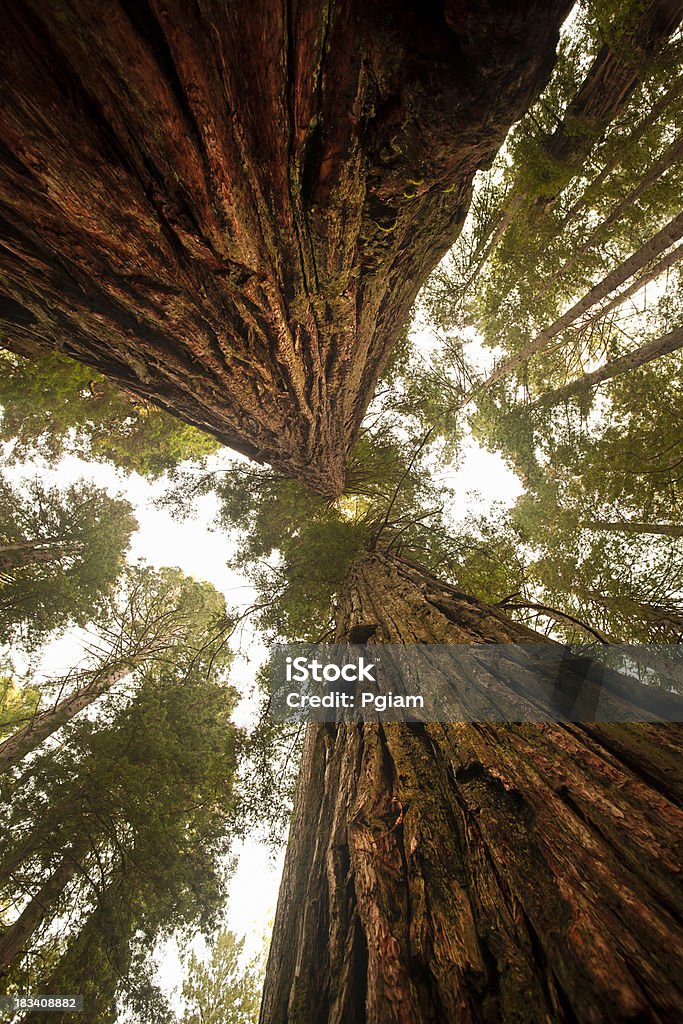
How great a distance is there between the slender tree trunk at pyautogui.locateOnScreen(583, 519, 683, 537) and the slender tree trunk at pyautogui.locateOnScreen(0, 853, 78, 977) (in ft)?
30.9

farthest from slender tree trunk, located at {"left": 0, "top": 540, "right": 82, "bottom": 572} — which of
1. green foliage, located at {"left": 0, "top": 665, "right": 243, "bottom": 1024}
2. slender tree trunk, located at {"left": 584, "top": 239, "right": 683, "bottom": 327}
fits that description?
slender tree trunk, located at {"left": 584, "top": 239, "right": 683, "bottom": 327}

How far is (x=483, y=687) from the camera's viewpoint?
1.85 metres

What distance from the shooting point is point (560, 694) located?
170 cm

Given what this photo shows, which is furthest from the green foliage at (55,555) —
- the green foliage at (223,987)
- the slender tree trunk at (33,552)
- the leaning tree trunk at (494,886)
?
the leaning tree trunk at (494,886)

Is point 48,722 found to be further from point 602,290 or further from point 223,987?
point 602,290

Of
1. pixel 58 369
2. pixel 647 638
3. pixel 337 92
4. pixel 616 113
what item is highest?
pixel 616 113

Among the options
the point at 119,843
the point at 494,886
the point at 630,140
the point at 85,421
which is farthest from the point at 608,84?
the point at 119,843

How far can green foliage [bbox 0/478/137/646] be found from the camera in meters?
8.30

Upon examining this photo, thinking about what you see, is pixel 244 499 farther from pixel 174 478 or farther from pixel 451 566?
pixel 451 566

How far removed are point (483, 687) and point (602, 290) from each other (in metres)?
7.38

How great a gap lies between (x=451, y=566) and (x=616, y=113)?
23.6ft

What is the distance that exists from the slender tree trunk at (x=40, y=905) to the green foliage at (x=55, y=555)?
4.73 meters

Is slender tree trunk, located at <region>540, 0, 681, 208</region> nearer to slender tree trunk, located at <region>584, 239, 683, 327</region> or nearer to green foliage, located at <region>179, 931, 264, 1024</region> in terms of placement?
slender tree trunk, located at <region>584, 239, 683, 327</region>

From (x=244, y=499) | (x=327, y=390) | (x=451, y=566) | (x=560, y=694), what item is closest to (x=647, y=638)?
(x=451, y=566)
